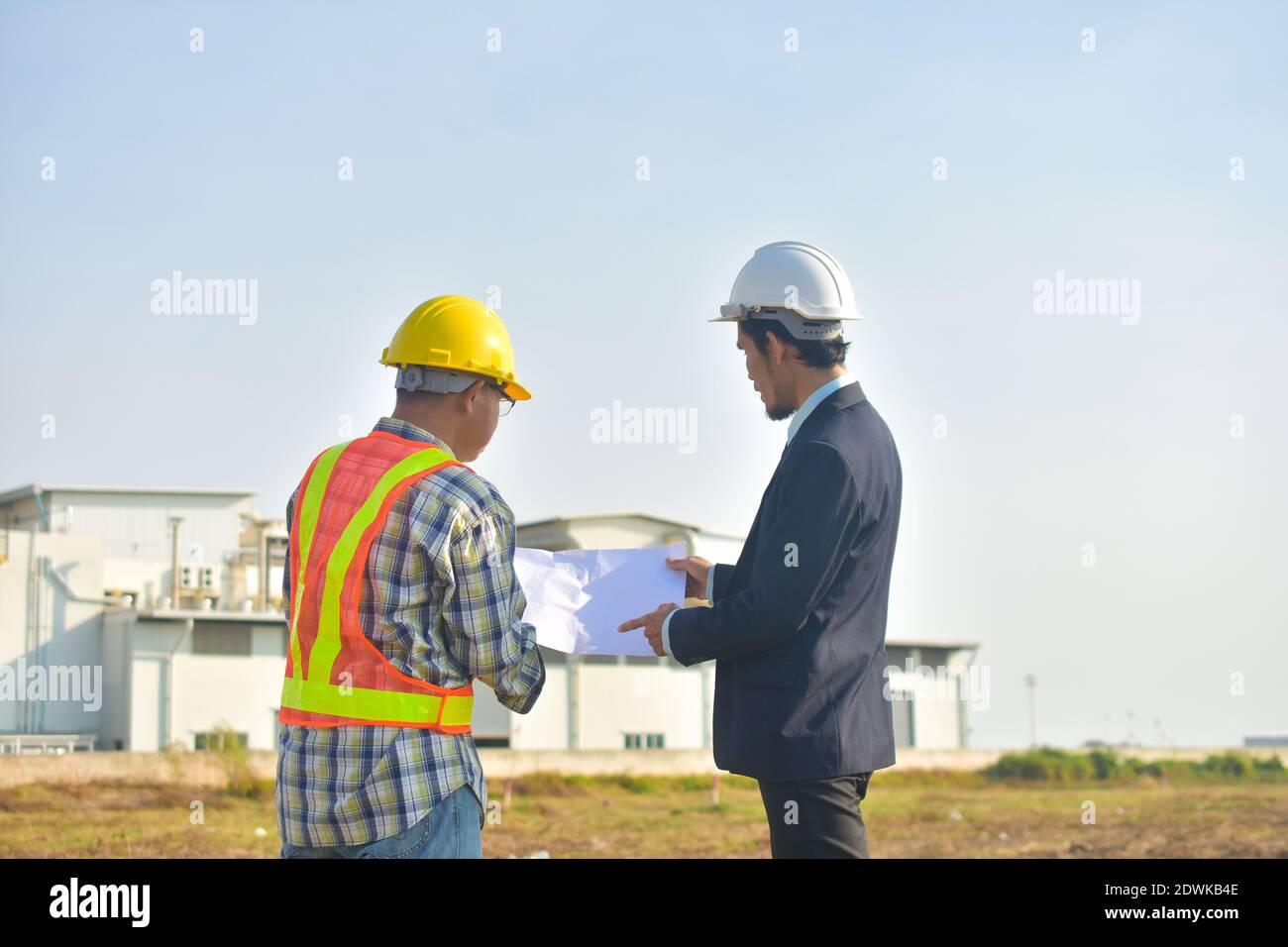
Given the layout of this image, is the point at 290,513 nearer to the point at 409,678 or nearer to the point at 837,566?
the point at 409,678

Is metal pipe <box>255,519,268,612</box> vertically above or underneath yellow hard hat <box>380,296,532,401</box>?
above

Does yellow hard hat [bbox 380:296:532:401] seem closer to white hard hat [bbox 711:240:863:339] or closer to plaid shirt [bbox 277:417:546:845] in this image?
plaid shirt [bbox 277:417:546:845]

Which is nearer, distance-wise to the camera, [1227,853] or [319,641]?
[319,641]

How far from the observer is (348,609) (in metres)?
3.22

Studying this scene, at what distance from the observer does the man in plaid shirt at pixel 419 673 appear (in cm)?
320

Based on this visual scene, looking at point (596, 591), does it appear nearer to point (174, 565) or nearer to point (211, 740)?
point (211, 740)

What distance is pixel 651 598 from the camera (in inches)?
163

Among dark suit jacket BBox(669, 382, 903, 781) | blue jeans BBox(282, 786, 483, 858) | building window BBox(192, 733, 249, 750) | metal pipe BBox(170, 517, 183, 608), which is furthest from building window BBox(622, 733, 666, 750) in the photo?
blue jeans BBox(282, 786, 483, 858)

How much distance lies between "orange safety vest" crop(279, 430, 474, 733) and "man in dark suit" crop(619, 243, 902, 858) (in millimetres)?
727

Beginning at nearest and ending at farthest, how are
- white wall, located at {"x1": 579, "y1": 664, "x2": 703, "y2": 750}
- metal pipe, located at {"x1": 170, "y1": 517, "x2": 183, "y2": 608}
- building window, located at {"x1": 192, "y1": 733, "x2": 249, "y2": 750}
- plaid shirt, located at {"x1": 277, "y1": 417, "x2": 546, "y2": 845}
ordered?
plaid shirt, located at {"x1": 277, "y1": 417, "x2": 546, "y2": 845}, building window, located at {"x1": 192, "y1": 733, "x2": 249, "y2": 750}, white wall, located at {"x1": 579, "y1": 664, "x2": 703, "y2": 750}, metal pipe, located at {"x1": 170, "y1": 517, "x2": 183, "y2": 608}

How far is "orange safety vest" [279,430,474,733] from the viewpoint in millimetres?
3219
